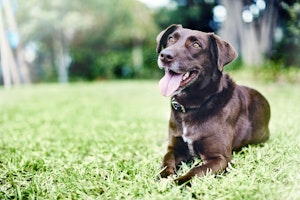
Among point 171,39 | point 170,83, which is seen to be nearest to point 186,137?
point 170,83

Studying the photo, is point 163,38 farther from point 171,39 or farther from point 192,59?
point 192,59

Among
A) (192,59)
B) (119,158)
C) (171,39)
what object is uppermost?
(171,39)

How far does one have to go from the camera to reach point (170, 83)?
2.43 m

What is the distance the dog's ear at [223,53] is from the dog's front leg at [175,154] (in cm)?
Answer: 62

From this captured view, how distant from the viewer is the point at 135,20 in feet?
47.4

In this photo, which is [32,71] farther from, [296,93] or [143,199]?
[143,199]

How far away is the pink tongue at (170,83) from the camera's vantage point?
7.94 ft

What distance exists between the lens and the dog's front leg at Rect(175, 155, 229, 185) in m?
2.26

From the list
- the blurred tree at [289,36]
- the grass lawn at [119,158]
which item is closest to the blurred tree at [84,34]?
the grass lawn at [119,158]

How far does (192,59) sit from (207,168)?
0.71 metres

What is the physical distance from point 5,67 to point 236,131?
29.1 feet

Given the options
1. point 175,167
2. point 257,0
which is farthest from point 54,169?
point 257,0

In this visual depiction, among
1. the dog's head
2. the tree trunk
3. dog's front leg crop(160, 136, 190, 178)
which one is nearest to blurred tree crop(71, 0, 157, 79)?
the tree trunk

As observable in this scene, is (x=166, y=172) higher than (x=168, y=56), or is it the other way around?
(x=168, y=56)
